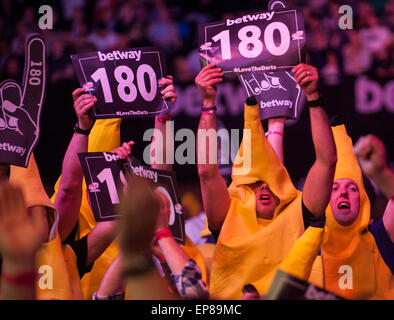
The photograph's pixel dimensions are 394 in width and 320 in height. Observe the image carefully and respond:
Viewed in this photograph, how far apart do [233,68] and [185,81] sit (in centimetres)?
230

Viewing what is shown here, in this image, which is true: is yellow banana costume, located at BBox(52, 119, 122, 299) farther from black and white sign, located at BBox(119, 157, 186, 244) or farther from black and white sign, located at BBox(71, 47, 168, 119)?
black and white sign, located at BBox(119, 157, 186, 244)

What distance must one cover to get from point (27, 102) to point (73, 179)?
0.42 metres

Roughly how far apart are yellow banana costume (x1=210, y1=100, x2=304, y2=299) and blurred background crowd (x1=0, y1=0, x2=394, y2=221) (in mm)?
1653

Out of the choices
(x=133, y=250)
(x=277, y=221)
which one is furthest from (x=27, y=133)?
(x=133, y=250)

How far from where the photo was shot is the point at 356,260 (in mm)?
3303

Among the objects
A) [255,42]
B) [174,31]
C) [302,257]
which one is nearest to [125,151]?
[255,42]

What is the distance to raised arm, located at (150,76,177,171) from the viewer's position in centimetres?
339

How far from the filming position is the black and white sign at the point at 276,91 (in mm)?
3652

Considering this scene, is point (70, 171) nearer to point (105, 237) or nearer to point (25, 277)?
point (105, 237)

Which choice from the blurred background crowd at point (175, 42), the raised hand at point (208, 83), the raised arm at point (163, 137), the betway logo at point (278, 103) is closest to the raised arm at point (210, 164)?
the raised hand at point (208, 83)

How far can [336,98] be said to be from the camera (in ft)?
17.7

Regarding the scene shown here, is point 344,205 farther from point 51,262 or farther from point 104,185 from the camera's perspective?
point 51,262

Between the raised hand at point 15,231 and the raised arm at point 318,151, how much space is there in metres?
1.49
